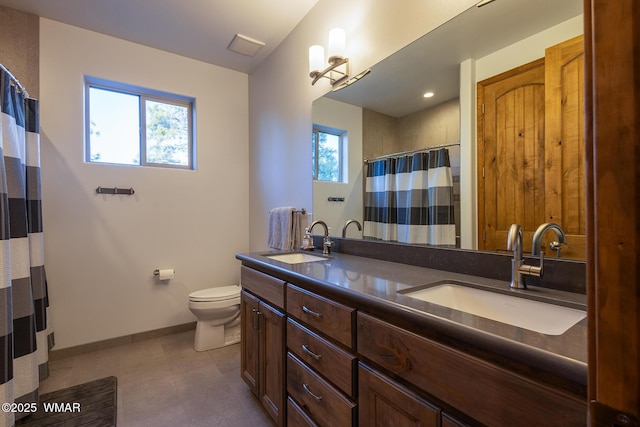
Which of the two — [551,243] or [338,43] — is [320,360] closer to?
[551,243]

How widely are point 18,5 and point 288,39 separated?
189cm

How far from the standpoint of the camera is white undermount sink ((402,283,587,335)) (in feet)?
2.55

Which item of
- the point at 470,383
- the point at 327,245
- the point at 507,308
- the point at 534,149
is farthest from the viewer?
the point at 327,245

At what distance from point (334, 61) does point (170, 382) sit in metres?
2.32

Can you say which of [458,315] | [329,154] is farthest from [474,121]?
[329,154]

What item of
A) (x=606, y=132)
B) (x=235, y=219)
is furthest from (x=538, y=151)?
(x=235, y=219)

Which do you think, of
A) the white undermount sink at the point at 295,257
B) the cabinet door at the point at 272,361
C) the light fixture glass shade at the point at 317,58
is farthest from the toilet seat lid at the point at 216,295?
the light fixture glass shade at the point at 317,58

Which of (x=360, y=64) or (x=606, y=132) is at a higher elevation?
(x=360, y=64)

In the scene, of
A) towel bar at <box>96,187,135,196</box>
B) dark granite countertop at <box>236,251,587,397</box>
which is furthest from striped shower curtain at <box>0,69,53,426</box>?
dark granite countertop at <box>236,251,587,397</box>

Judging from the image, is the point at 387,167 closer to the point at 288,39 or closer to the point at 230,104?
the point at 288,39

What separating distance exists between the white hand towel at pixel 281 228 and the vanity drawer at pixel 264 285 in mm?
504

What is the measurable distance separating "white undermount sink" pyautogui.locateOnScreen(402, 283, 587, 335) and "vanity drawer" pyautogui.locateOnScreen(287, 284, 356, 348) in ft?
0.70

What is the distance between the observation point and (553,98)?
3.14ft

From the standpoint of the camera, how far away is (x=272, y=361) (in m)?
1.42
